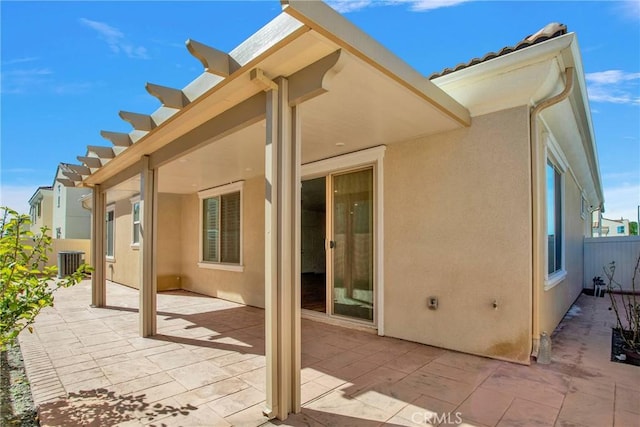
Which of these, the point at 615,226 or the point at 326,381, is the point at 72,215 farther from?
the point at 615,226

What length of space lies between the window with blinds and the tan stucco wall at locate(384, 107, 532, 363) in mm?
4187

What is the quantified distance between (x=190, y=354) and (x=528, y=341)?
3802 millimetres

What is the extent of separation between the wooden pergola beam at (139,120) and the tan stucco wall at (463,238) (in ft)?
9.92

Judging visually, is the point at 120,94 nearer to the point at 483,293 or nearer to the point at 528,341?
the point at 483,293

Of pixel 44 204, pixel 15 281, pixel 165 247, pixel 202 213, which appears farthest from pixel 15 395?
pixel 44 204

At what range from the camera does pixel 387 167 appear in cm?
475

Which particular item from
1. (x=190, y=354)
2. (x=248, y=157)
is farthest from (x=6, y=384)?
(x=248, y=157)

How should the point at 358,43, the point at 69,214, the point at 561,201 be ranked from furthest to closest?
the point at 69,214
the point at 561,201
the point at 358,43

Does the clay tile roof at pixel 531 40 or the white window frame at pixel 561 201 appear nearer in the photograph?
the clay tile roof at pixel 531 40

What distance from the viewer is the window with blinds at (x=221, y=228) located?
782 centimetres

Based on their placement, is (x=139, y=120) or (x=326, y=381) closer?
(x=326, y=381)

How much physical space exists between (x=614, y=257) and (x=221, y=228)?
418 inches

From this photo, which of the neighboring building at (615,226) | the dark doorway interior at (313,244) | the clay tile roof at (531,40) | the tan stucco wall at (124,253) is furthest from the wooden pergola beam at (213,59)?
the neighboring building at (615,226)

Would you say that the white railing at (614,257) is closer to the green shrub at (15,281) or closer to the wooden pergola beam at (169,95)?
the wooden pergola beam at (169,95)
